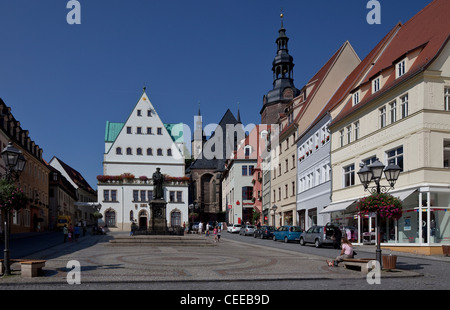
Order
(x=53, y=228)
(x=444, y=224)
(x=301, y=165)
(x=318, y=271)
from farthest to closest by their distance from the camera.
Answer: (x=53, y=228) < (x=301, y=165) < (x=444, y=224) < (x=318, y=271)

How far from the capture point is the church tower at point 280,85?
83.0m

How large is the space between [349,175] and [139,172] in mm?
42074

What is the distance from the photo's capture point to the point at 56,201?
76.8m

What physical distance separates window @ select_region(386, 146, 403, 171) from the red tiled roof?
3561 mm

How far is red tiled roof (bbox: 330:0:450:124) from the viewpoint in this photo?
28062mm

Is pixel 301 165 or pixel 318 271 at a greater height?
pixel 301 165

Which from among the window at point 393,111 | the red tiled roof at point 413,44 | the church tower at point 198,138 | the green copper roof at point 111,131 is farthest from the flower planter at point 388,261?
the church tower at point 198,138

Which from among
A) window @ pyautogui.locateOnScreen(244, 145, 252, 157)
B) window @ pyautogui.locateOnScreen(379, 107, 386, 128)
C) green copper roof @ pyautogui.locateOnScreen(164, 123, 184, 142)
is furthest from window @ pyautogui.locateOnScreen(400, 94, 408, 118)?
green copper roof @ pyautogui.locateOnScreen(164, 123, 184, 142)

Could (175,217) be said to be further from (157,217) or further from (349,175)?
(349,175)

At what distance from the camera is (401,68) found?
A: 99.4 ft

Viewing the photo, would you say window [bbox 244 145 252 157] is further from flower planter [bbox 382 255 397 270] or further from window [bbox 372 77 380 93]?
flower planter [bbox 382 255 397 270]
